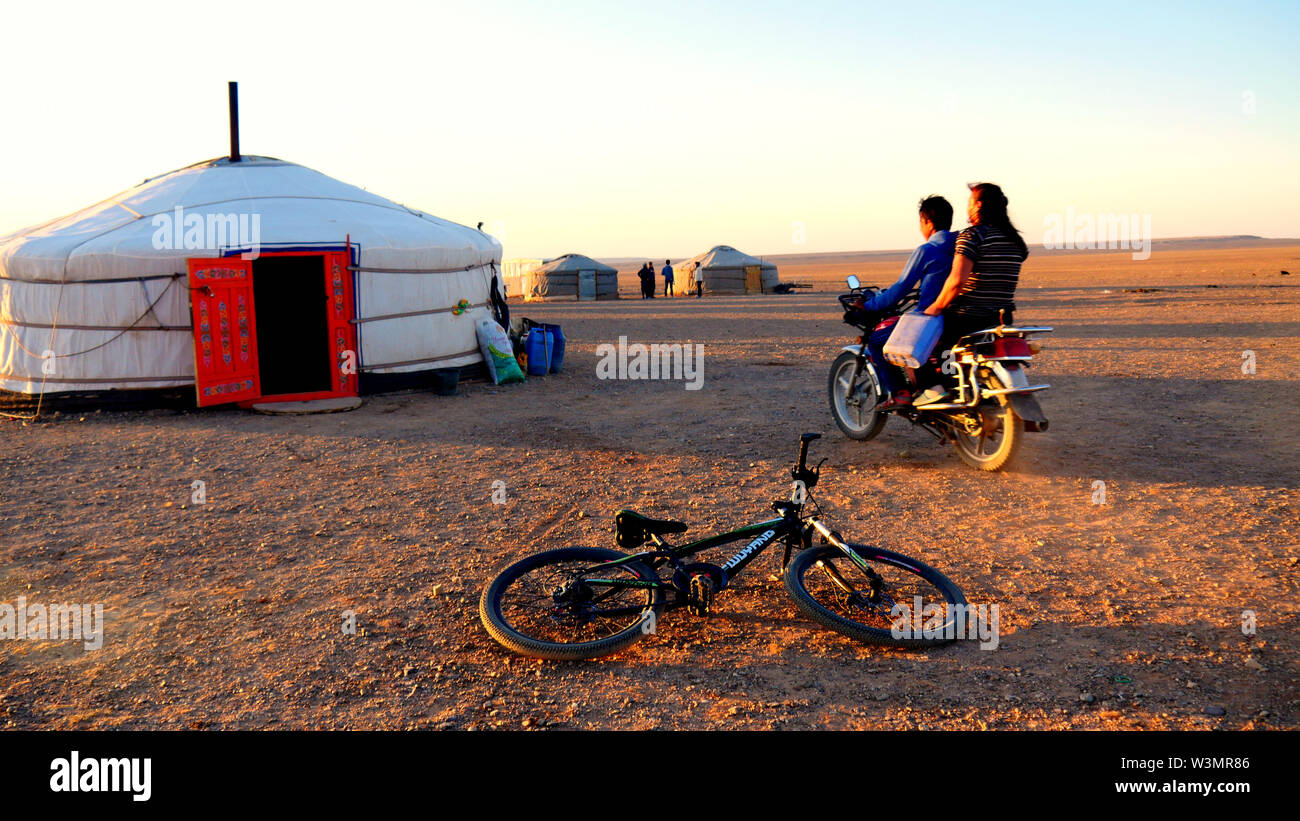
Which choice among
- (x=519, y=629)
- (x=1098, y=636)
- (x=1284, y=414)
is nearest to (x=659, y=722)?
(x=519, y=629)

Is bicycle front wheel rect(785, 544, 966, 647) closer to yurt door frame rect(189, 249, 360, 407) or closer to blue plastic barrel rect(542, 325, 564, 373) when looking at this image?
yurt door frame rect(189, 249, 360, 407)

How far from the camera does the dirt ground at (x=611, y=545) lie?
2975 mm

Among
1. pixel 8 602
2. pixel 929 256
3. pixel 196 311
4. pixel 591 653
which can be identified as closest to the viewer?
pixel 591 653

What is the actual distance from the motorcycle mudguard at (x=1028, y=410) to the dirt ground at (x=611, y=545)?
45 cm

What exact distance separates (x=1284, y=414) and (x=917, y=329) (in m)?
3.93

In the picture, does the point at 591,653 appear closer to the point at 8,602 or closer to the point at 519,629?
the point at 519,629

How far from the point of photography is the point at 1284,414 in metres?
7.48

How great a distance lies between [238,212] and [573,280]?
24.1m

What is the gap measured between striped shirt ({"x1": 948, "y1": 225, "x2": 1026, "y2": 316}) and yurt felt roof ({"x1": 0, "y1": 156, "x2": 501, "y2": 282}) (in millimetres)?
6808

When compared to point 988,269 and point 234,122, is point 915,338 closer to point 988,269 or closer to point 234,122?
point 988,269

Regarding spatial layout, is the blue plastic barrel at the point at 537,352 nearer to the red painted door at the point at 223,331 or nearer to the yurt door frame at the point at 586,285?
Result: the red painted door at the point at 223,331

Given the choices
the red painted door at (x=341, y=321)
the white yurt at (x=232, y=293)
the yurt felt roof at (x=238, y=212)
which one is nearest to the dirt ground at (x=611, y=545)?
the white yurt at (x=232, y=293)

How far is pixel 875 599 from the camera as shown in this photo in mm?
3533

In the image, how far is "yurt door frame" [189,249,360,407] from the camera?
355 inches
